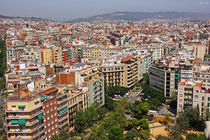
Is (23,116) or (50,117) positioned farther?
(50,117)

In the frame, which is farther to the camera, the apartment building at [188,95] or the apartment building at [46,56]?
the apartment building at [46,56]

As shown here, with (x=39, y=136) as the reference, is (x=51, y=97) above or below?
above

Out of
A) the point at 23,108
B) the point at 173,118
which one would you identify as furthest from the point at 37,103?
the point at 173,118

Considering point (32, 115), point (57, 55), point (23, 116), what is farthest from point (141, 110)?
point (57, 55)

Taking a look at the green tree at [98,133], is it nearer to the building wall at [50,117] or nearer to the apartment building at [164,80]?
the building wall at [50,117]

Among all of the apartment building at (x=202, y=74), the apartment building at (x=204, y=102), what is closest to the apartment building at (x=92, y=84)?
the apartment building at (x=204, y=102)

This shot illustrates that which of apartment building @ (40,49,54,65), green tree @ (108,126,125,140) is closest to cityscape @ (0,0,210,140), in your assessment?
green tree @ (108,126,125,140)

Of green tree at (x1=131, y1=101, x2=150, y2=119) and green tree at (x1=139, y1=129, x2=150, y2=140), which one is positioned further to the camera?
green tree at (x1=131, y1=101, x2=150, y2=119)

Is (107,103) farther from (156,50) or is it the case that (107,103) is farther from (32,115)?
(156,50)

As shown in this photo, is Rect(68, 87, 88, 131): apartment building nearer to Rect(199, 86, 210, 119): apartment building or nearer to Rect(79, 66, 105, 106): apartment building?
Rect(79, 66, 105, 106): apartment building

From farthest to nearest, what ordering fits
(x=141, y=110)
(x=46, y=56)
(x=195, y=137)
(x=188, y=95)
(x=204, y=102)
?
(x=46, y=56) → (x=141, y=110) → (x=188, y=95) → (x=204, y=102) → (x=195, y=137)

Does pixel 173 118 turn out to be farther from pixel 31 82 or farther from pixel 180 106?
pixel 31 82
